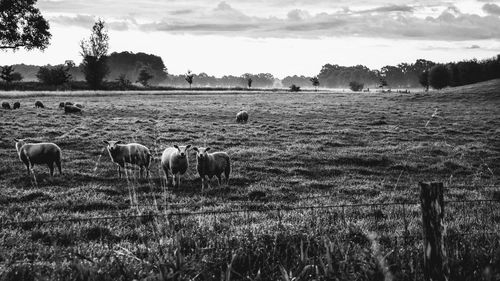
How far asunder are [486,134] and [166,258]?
26600mm

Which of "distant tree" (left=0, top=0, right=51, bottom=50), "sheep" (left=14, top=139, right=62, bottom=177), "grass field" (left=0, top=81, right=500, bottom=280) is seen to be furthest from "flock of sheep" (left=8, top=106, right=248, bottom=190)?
"distant tree" (left=0, top=0, right=51, bottom=50)

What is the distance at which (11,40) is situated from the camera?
29625 mm

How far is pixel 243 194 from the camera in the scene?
1220 cm

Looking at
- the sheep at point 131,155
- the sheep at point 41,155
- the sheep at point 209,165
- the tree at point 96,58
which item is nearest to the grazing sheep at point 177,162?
the sheep at point 209,165

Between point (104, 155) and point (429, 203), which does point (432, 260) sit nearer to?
point (429, 203)

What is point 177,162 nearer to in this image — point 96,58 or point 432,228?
point 432,228

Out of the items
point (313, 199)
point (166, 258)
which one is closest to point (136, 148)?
point (313, 199)

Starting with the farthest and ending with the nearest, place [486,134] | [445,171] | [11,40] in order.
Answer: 1. [11,40]
2. [486,134]
3. [445,171]

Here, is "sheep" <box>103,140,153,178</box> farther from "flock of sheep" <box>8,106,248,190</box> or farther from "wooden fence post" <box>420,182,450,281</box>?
"wooden fence post" <box>420,182,450,281</box>

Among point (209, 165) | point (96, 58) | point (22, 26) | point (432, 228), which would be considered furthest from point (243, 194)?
point (96, 58)

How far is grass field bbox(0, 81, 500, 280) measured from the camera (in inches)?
202

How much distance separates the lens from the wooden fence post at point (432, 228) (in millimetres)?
4855

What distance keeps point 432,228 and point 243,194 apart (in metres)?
7.70

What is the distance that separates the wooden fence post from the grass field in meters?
0.19
